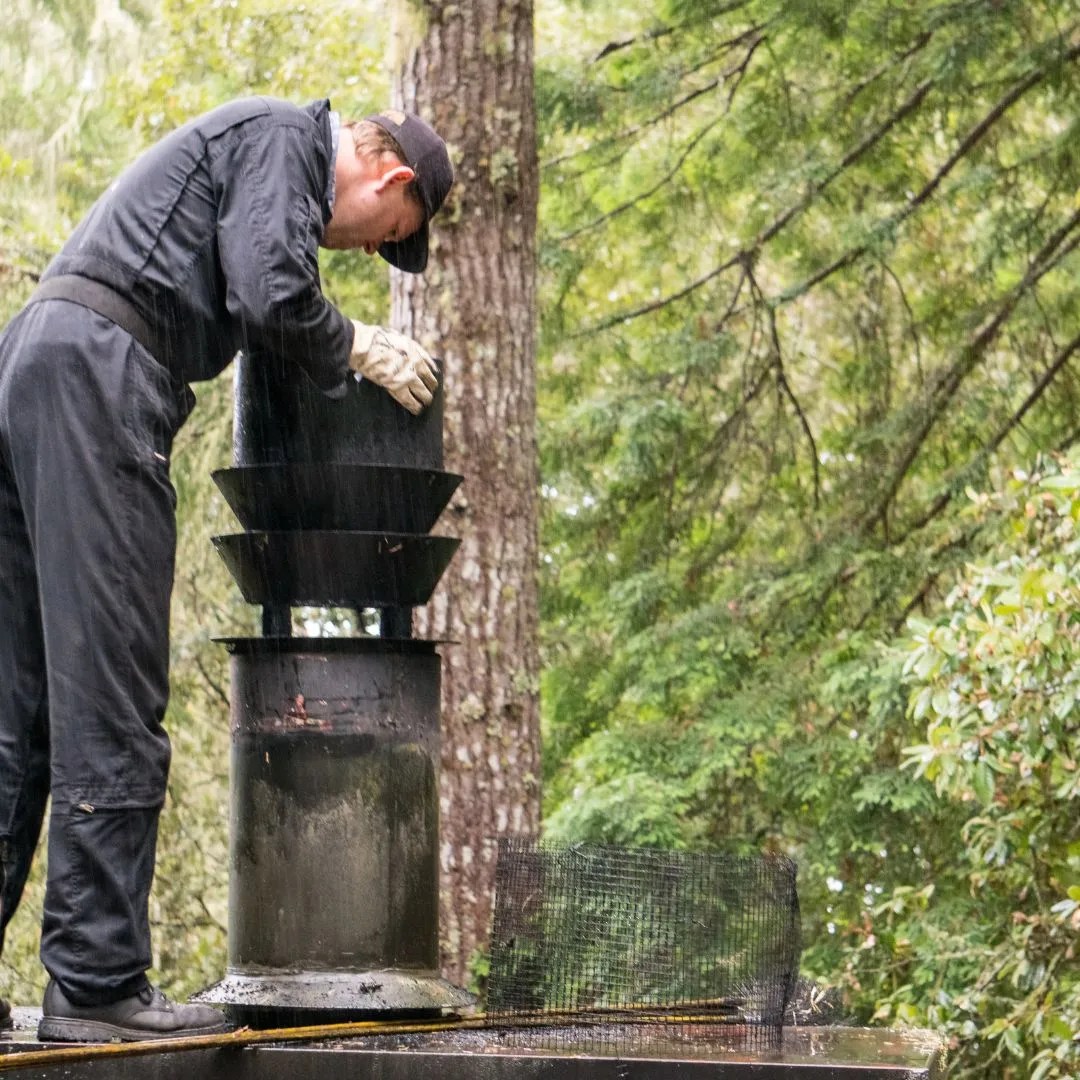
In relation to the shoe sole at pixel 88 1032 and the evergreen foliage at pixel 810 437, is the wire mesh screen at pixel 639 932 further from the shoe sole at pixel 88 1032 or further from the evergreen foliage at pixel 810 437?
the evergreen foliage at pixel 810 437

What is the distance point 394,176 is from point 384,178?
23mm

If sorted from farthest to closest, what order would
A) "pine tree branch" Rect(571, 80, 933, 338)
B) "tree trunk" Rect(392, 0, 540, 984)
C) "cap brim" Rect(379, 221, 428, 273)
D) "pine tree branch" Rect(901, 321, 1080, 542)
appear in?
"pine tree branch" Rect(571, 80, 933, 338) < "pine tree branch" Rect(901, 321, 1080, 542) < "tree trunk" Rect(392, 0, 540, 984) < "cap brim" Rect(379, 221, 428, 273)

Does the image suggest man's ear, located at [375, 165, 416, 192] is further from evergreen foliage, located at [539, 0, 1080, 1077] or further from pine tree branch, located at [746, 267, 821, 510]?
pine tree branch, located at [746, 267, 821, 510]

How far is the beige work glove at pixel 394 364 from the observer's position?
3.73m

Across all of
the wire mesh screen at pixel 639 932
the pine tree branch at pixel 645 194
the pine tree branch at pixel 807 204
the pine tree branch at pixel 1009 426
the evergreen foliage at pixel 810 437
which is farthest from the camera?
the pine tree branch at pixel 645 194

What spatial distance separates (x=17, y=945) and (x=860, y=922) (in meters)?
4.52

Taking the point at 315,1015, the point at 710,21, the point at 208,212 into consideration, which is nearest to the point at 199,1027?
the point at 315,1015

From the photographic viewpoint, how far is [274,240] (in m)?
3.35

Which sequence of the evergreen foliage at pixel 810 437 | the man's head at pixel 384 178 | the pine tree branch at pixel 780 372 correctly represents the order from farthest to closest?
the pine tree branch at pixel 780 372, the evergreen foliage at pixel 810 437, the man's head at pixel 384 178

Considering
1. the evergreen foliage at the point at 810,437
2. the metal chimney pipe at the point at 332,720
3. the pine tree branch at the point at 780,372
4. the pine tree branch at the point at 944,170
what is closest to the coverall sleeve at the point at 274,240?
the metal chimney pipe at the point at 332,720

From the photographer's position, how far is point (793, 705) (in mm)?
8320

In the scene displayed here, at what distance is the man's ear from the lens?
3707mm

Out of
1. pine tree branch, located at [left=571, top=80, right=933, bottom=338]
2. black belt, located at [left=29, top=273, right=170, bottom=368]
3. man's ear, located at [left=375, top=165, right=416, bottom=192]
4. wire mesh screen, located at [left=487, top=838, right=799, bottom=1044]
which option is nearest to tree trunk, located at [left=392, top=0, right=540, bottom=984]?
wire mesh screen, located at [left=487, top=838, right=799, bottom=1044]

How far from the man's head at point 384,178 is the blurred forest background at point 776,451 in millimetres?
3482
